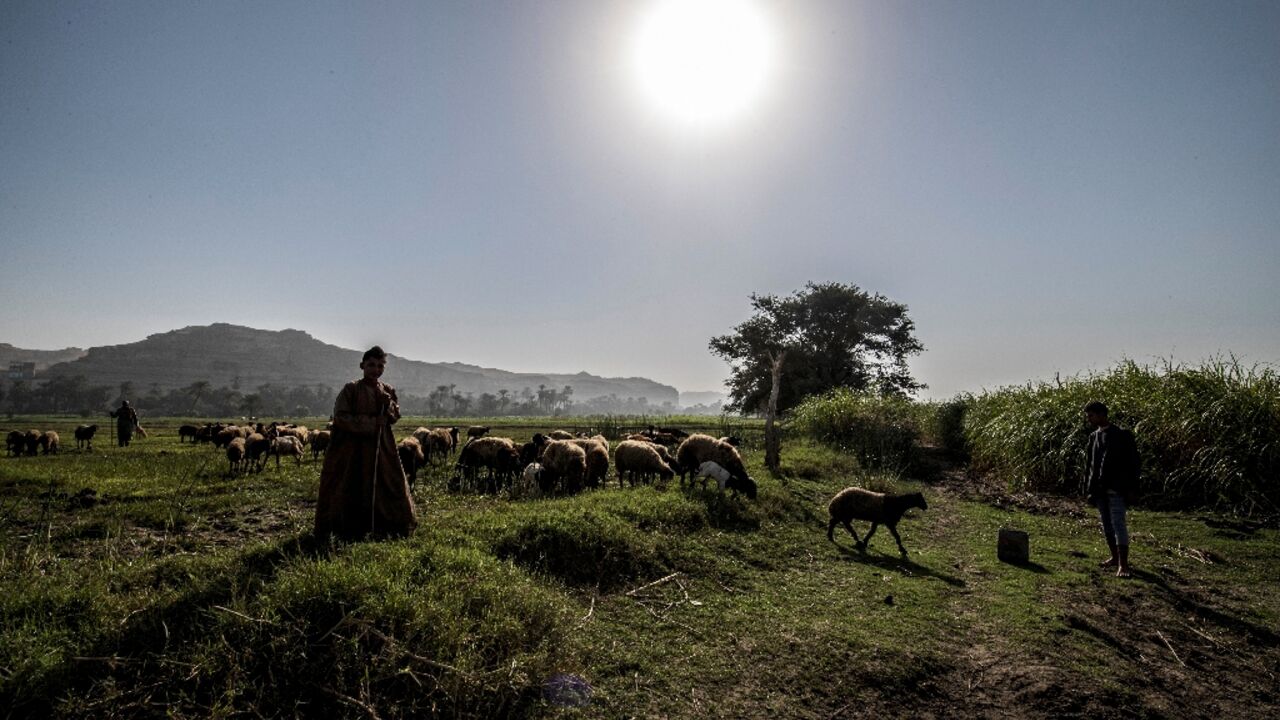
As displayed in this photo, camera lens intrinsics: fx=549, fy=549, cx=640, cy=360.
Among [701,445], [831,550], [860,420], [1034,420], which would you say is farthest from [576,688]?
[860,420]

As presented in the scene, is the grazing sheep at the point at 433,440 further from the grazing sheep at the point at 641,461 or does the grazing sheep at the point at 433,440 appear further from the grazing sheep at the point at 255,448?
the grazing sheep at the point at 641,461

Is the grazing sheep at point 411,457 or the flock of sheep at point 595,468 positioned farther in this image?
the grazing sheep at point 411,457

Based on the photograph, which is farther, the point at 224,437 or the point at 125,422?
the point at 224,437

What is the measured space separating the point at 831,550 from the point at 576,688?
5.96m

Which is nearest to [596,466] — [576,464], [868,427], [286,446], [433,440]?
[576,464]

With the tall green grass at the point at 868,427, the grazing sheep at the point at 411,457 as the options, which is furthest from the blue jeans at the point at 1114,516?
the grazing sheep at the point at 411,457

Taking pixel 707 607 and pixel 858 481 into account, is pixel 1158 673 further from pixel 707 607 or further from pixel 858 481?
pixel 858 481

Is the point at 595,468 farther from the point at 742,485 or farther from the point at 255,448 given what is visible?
the point at 255,448

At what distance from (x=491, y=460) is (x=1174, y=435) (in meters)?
15.9

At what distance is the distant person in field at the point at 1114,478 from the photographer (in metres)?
7.59

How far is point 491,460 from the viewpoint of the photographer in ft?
48.0

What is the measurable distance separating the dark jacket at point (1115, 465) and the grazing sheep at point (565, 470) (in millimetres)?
8922

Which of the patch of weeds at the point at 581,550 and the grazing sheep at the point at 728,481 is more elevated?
the grazing sheep at the point at 728,481

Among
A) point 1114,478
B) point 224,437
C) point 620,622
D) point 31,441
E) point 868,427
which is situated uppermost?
point 868,427
